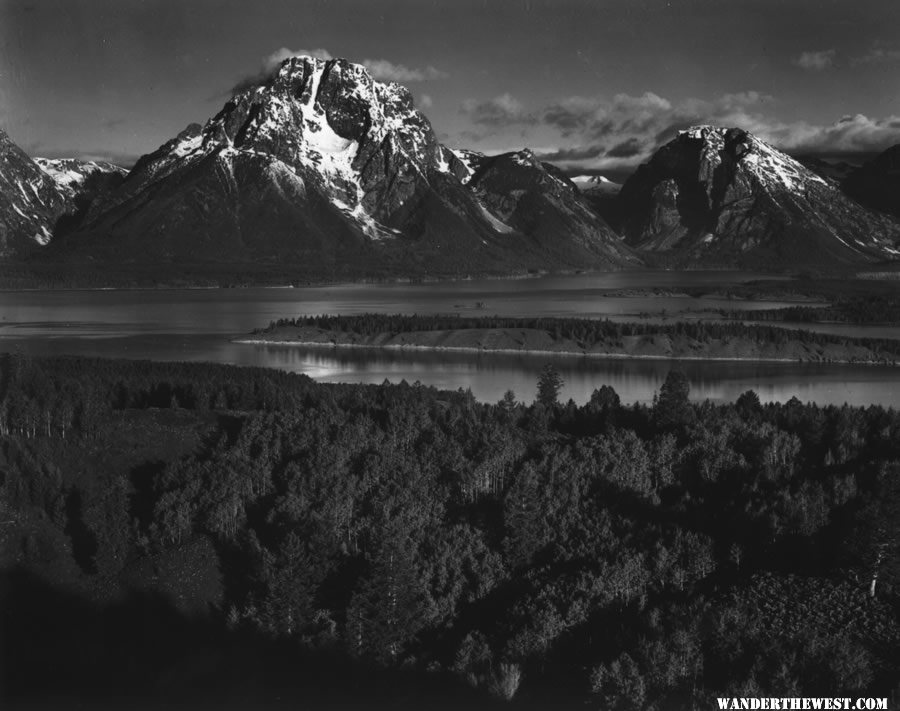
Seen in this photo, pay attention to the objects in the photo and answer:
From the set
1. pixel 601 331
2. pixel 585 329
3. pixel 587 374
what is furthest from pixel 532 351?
pixel 587 374

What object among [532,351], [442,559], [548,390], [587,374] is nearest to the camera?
[442,559]

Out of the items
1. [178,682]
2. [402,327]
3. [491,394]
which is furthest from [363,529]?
[402,327]

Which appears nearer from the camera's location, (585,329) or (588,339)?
(588,339)

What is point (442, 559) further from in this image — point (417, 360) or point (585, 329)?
point (585, 329)

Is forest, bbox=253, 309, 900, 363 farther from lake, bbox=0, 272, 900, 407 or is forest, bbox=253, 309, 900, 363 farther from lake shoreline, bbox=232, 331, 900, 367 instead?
lake, bbox=0, 272, 900, 407

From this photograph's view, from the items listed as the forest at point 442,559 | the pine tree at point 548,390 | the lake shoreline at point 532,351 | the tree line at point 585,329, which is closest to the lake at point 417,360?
the lake shoreline at point 532,351

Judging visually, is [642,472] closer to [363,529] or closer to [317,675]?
[363,529]

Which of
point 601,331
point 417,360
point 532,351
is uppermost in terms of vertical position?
point 601,331
